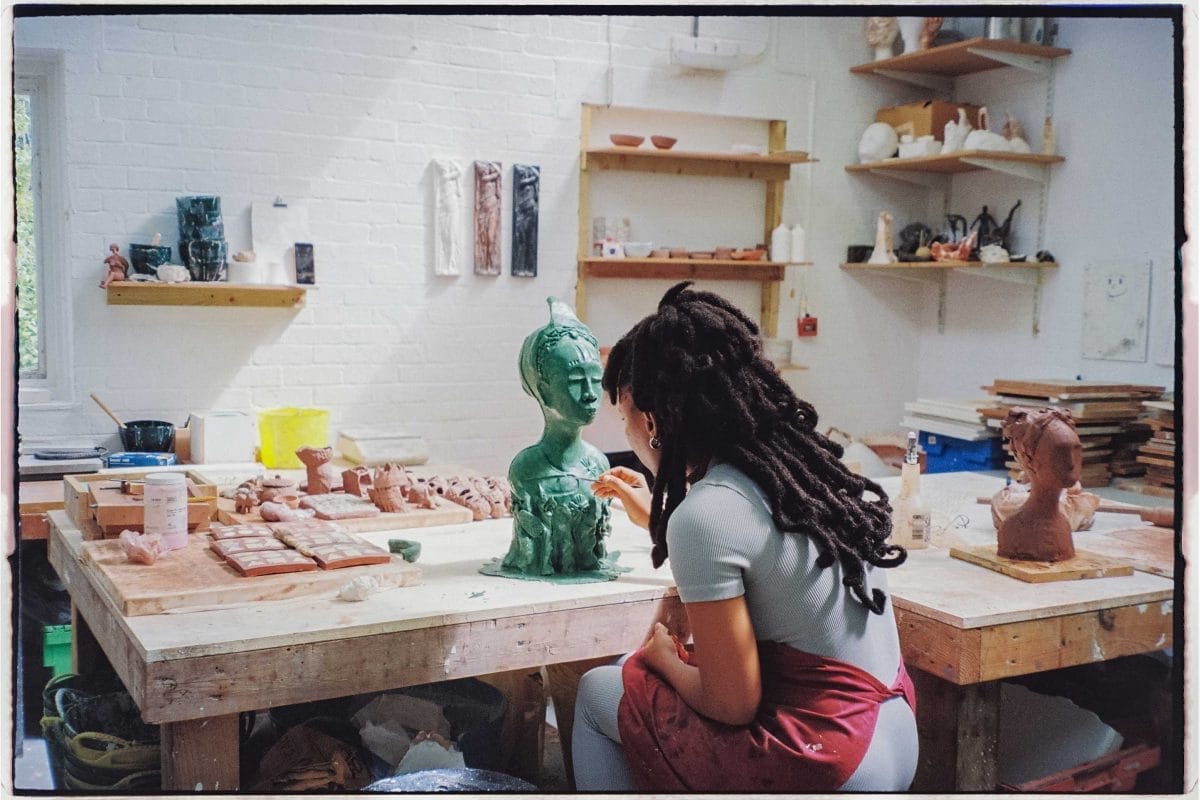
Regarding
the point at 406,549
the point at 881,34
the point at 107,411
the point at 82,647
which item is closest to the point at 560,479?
the point at 406,549

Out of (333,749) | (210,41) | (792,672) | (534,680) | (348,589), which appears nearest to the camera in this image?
(792,672)

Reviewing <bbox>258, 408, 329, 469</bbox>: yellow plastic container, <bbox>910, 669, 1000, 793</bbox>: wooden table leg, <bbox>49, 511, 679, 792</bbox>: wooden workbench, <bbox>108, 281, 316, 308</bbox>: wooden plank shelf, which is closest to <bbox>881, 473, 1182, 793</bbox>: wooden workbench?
<bbox>910, 669, 1000, 793</bbox>: wooden table leg

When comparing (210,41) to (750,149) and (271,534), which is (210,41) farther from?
(271,534)

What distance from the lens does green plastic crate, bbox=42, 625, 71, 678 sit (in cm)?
362

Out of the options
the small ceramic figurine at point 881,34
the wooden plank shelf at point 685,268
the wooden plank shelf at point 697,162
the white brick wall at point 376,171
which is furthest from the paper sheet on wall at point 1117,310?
the small ceramic figurine at point 881,34

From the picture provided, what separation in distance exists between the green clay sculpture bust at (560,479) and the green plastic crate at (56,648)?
6.86 feet

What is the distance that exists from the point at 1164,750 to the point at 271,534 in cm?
203

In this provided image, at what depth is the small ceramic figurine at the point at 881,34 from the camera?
551 centimetres

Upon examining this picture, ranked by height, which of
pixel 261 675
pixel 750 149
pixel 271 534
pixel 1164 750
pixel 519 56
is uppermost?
pixel 519 56

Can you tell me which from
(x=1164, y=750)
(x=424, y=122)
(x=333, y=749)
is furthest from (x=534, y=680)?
(x=424, y=122)

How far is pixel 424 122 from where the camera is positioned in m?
4.80

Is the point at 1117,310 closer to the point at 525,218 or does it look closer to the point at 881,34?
the point at 881,34

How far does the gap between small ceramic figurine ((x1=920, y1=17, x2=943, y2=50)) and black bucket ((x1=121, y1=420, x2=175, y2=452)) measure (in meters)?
3.90

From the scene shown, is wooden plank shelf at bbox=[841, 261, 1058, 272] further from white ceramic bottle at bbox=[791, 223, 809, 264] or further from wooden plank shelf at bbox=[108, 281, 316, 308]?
wooden plank shelf at bbox=[108, 281, 316, 308]
